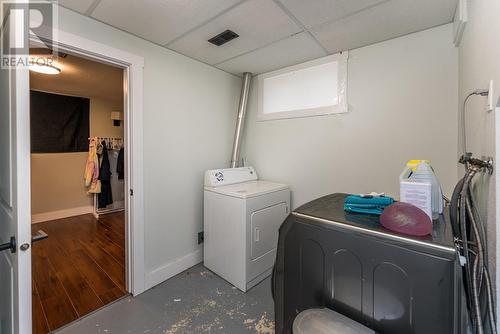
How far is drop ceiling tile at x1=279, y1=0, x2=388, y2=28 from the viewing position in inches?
56.9

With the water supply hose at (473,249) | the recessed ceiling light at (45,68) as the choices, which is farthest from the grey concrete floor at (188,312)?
the recessed ceiling light at (45,68)

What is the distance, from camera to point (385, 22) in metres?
1.65

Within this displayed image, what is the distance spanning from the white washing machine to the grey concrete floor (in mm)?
159

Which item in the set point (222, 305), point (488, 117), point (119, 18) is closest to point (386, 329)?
point (488, 117)

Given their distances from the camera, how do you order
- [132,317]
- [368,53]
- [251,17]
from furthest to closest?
1. [368,53]
2. [132,317]
3. [251,17]

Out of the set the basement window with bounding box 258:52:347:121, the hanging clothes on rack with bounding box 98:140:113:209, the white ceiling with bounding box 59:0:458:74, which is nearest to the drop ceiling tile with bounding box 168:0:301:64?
the white ceiling with bounding box 59:0:458:74

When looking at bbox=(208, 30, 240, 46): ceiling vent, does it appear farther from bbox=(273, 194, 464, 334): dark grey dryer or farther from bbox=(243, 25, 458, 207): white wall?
bbox=(273, 194, 464, 334): dark grey dryer

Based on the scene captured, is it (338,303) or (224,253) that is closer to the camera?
(338,303)

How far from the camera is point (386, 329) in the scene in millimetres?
823

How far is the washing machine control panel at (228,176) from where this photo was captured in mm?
2359

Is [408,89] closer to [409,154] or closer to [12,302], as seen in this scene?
[409,154]

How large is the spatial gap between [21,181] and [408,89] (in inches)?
96.4

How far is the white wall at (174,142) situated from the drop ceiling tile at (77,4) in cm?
12

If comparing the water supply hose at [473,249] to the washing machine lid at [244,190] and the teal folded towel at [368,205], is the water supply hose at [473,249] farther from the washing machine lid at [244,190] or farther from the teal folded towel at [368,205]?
the washing machine lid at [244,190]
